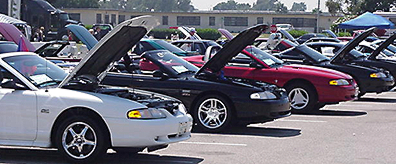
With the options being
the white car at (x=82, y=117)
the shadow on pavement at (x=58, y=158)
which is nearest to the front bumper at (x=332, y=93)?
the shadow on pavement at (x=58, y=158)

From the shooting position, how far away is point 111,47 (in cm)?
864

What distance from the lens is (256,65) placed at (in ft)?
46.0

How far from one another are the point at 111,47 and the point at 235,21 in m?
79.5

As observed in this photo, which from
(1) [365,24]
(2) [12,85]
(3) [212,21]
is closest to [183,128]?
(2) [12,85]

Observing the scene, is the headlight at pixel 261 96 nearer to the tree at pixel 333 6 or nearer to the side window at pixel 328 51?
the side window at pixel 328 51

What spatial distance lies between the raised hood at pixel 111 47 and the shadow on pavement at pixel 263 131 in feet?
9.62

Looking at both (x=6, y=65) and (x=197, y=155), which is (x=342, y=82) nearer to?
(x=197, y=155)

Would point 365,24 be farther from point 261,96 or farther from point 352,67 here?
point 261,96

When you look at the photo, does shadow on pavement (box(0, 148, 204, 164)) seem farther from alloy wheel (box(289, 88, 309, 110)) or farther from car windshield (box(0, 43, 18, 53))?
alloy wheel (box(289, 88, 309, 110))

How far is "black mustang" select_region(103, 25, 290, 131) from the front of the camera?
11094 millimetres

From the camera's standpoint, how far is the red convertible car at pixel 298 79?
1405cm

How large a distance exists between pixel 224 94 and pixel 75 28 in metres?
5.50

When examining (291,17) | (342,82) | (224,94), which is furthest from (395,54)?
(291,17)

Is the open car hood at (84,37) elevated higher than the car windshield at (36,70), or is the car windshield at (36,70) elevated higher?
the open car hood at (84,37)
